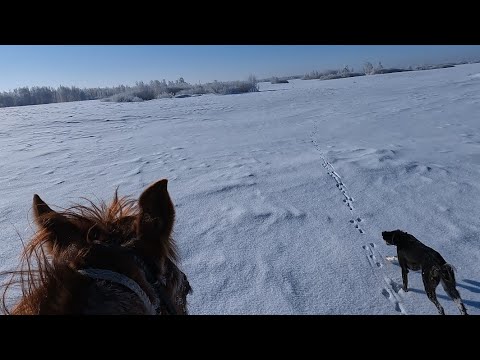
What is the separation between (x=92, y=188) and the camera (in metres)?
5.15

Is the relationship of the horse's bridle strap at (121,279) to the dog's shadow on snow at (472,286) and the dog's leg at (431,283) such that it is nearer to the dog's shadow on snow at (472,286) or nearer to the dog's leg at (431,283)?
the dog's leg at (431,283)

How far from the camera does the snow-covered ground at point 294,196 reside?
8.21ft

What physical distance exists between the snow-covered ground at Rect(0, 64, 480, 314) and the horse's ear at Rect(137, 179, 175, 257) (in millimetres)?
1343

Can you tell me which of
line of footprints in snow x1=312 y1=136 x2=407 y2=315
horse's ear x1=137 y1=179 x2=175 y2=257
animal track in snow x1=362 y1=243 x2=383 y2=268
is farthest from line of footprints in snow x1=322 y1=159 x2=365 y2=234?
horse's ear x1=137 y1=179 x2=175 y2=257

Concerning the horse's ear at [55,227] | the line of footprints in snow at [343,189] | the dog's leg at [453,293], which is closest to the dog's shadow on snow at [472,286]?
the dog's leg at [453,293]

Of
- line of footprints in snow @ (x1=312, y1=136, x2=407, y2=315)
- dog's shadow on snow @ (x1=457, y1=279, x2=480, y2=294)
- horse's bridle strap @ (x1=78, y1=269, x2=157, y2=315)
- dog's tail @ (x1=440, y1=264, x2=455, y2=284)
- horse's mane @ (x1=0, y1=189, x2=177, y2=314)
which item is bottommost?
dog's shadow on snow @ (x1=457, y1=279, x2=480, y2=294)

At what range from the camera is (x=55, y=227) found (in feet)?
3.51

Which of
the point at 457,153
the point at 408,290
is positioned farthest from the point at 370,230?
the point at 457,153

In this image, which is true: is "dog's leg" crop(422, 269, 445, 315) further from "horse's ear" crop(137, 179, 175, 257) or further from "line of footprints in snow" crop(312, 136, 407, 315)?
"horse's ear" crop(137, 179, 175, 257)

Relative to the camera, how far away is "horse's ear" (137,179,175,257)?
1104 millimetres

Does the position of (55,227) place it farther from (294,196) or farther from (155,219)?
(294,196)

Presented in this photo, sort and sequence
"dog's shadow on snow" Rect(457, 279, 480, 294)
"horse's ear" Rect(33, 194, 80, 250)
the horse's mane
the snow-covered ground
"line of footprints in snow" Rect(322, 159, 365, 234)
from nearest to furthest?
the horse's mane → "horse's ear" Rect(33, 194, 80, 250) → "dog's shadow on snow" Rect(457, 279, 480, 294) → the snow-covered ground → "line of footprints in snow" Rect(322, 159, 365, 234)

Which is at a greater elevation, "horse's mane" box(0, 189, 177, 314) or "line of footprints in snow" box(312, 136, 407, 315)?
"horse's mane" box(0, 189, 177, 314)
